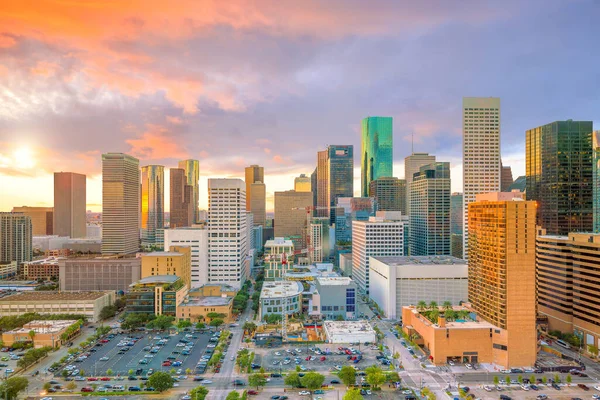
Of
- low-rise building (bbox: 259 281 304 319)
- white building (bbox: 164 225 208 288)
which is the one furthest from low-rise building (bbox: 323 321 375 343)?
white building (bbox: 164 225 208 288)

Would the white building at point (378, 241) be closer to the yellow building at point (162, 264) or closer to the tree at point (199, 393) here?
the yellow building at point (162, 264)

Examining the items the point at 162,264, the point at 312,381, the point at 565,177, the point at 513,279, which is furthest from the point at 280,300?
the point at 565,177

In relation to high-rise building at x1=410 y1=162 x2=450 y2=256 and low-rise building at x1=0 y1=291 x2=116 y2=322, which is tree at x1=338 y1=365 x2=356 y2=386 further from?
high-rise building at x1=410 y1=162 x2=450 y2=256

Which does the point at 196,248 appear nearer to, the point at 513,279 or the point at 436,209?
the point at 513,279

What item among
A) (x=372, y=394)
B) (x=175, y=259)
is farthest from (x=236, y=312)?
(x=372, y=394)

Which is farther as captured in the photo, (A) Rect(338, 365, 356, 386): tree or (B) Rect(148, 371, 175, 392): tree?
(A) Rect(338, 365, 356, 386): tree

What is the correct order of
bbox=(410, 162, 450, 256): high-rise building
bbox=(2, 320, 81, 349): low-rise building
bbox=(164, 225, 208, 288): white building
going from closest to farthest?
bbox=(2, 320, 81, 349): low-rise building → bbox=(164, 225, 208, 288): white building → bbox=(410, 162, 450, 256): high-rise building
